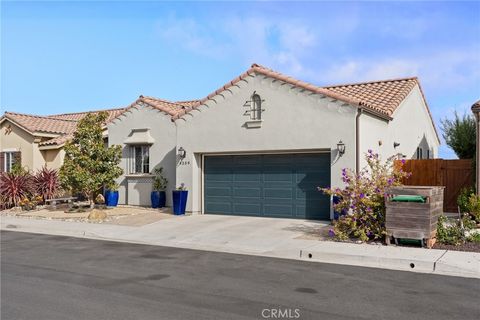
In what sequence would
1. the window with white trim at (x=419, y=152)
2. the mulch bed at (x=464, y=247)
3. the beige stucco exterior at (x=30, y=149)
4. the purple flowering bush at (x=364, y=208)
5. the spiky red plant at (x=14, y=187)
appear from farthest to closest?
1. the beige stucco exterior at (x=30, y=149)
2. the window with white trim at (x=419, y=152)
3. the spiky red plant at (x=14, y=187)
4. the purple flowering bush at (x=364, y=208)
5. the mulch bed at (x=464, y=247)

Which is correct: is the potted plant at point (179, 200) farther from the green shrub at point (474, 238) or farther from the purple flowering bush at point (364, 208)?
the green shrub at point (474, 238)

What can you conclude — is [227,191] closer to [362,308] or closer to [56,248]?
[56,248]

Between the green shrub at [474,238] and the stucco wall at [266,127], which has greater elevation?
the stucco wall at [266,127]

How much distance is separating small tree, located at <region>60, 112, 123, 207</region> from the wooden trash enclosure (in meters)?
11.6

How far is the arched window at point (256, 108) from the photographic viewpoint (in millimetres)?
16344

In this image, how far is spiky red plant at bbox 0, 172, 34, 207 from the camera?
21.1m

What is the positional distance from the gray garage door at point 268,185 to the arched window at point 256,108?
144 cm

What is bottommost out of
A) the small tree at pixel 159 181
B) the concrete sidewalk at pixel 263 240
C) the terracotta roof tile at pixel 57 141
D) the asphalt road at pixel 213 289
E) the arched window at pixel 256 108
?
the asphalt road at pixel 213 289

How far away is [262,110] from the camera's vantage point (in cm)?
1625

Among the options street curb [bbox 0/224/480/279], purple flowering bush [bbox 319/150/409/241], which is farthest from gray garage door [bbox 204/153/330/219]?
street curb [bbox 0/224/480/279]

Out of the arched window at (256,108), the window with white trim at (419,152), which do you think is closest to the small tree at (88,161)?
the arched window at (256,108)

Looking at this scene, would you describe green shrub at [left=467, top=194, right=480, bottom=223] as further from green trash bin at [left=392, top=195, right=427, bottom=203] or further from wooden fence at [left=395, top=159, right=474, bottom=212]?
green trash bin at [left=392, top=195, right=427, bottom=203]

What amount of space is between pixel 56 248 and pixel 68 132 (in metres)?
15.6

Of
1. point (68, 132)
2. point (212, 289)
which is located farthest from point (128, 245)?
point (68, 132)
